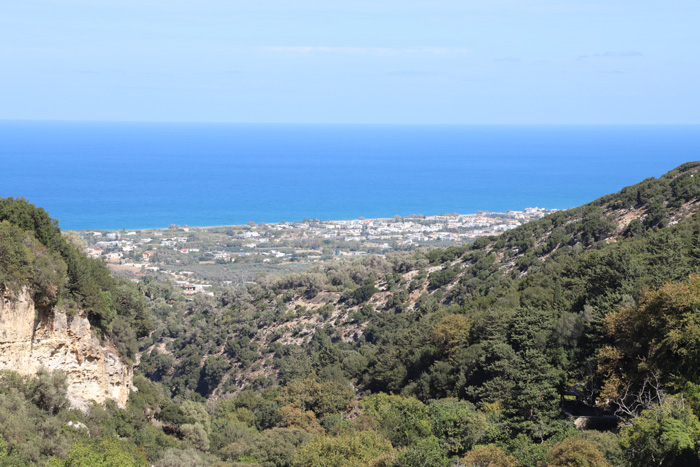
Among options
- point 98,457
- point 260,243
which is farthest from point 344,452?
point 260,243

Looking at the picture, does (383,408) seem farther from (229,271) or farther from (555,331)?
(229,271)

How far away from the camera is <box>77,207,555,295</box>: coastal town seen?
76.0 metres

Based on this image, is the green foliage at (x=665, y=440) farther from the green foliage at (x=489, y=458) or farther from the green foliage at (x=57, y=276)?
the green foliage at (x=57, y=276)

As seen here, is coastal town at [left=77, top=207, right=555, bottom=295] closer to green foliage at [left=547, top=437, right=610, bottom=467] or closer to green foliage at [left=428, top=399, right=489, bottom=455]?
green foliage at [left=428, top=399, right=489, bottom=455]

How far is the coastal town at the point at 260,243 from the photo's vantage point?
76000 millimetres

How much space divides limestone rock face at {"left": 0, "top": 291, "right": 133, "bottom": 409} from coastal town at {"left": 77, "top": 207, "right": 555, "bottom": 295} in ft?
134

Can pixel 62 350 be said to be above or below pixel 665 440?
below

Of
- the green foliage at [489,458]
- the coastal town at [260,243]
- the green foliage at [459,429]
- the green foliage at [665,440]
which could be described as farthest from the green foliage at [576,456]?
the coastal town at [260,243]

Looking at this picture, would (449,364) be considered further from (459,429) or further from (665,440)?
(665,440)

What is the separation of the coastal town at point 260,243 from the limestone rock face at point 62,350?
40.7 metres

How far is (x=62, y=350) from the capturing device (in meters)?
18.9

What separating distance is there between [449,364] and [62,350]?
14144 mm

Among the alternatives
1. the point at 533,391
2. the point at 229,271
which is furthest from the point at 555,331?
the point at 229,271

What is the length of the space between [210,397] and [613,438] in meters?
26.6
